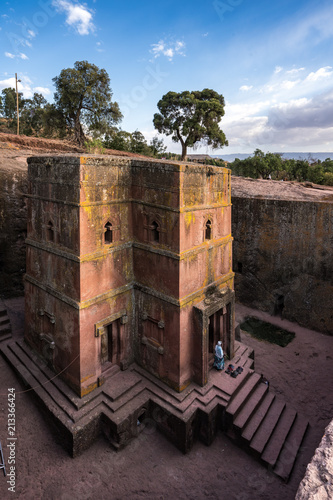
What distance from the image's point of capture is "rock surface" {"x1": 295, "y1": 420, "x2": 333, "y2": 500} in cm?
247

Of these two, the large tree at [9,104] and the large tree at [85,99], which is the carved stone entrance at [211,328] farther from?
the large tree at [9,104]

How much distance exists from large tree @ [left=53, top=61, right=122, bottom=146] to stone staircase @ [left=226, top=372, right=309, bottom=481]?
70.1 feet

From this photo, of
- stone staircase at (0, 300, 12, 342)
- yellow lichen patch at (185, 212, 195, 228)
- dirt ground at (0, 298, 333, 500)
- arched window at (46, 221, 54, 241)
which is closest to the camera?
dirt ground at (0, 298, 333, 500)

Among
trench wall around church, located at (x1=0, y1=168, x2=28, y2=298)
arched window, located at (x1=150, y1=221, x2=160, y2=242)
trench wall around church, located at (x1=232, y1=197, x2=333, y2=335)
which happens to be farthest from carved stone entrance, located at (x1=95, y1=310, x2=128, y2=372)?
trench wall around church, located at (x1=232, y1=197, x2=333, y2=335)

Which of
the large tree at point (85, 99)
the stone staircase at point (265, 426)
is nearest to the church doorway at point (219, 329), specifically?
the stone staircase at point (265, 426)

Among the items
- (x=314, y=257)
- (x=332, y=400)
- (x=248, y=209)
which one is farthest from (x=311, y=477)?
(x=248, y=209)

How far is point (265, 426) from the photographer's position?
29.9 ft

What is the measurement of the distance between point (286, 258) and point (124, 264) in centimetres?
946

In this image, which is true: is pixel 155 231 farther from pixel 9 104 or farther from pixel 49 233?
pixel 9 104

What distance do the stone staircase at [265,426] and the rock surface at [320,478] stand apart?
645 centimetres

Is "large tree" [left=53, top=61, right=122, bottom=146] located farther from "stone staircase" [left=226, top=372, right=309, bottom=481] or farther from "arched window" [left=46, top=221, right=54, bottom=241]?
"stone staircase" [left=226, top=372, right=309, bottom=481]

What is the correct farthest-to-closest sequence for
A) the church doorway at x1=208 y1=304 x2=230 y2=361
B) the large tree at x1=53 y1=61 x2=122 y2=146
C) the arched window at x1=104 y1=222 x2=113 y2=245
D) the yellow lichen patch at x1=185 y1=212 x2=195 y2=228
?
the large tree at x1=53 y1=61 x2=122 y2=146 < the church doorway at x1=208 y1=304 x2=230 y2=361 < the arched window at x1=104 y1=222 x2=113 y2=245 < the yellow lichen patch at x1=185 y1=212 x2=195 y2=228

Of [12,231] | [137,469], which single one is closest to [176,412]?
[137,469]

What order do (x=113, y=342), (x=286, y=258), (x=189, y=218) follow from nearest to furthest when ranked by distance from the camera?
1. (x=189, y=218)
2. (x=113, y=342)
3. (x=286, y=258)
